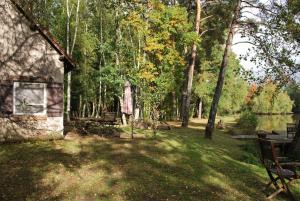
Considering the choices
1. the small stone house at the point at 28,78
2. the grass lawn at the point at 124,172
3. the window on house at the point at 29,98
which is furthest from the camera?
the window on house at the point at 29,98

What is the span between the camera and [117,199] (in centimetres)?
830

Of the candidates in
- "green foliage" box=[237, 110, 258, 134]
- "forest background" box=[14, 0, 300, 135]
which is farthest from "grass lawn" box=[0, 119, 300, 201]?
"green foliage" box=[237, 110, 258, 134]

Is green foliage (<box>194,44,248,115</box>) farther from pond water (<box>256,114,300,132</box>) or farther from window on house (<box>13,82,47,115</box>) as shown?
window on house (<box>13,82,47,115</box>)

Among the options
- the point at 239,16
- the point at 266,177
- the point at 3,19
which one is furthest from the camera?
the point at 239,16

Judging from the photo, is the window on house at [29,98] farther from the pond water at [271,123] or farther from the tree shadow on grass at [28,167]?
the pond water at [271,123]

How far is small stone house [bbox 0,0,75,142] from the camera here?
50.9 ft

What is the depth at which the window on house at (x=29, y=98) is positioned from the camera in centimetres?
1587

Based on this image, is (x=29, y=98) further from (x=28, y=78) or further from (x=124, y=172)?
(x=124, y=172)

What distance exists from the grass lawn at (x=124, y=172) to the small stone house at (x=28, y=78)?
44.7 inches

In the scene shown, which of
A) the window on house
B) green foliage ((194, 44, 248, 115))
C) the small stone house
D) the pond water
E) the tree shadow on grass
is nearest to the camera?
the tree shadow on grass

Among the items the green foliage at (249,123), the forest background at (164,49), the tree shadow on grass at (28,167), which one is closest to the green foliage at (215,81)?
the forest background at (164,49)

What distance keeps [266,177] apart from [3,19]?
498 inches

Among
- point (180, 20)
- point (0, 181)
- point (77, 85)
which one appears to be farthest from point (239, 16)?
point (77, 85)

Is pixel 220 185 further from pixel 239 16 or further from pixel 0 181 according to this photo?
pixel 239 16
